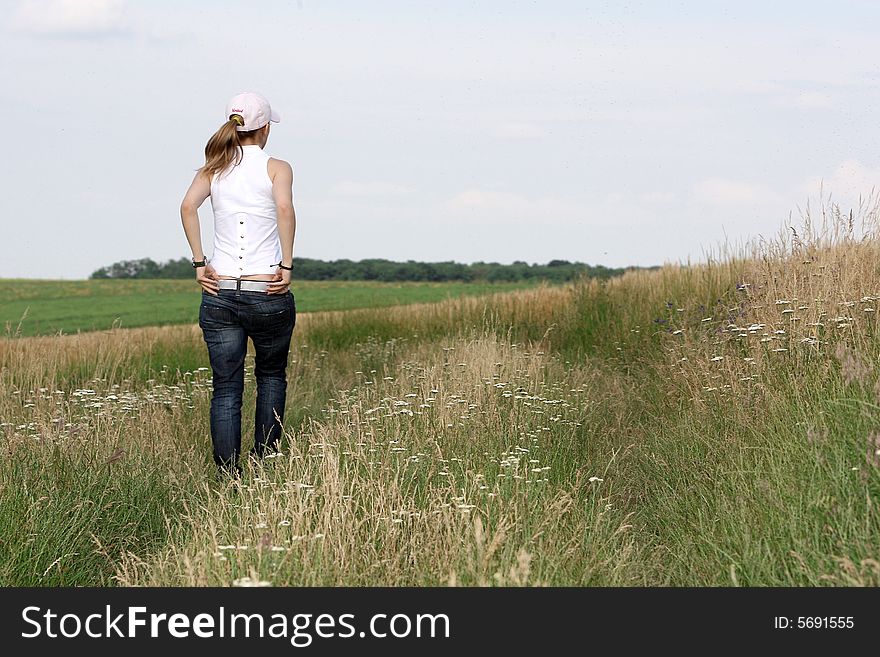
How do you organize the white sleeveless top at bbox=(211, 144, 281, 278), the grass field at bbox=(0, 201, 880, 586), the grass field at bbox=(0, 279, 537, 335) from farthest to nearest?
the grass field at bbox=(0, 279, 537, 335) → the white sleeveless top at bbox=(211, 144, 281, 278) → the grass field at bbox=(0, 201, 880, 586)

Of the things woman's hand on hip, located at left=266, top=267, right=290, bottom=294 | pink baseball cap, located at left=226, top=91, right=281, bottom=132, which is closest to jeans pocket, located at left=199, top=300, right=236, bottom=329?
woman's hand on hip, located at left=266, top=267, right=290, bottom=294

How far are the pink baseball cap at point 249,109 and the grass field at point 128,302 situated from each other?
15.5 meters

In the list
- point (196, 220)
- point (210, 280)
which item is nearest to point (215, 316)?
point (210, 280)

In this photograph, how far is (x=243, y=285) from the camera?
574cm

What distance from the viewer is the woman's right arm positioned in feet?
19.1

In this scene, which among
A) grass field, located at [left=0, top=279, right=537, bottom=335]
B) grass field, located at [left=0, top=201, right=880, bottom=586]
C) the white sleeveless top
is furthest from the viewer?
grass field, located at [left=0, top=279, right=537, bottom=335]

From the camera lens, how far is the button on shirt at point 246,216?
573 centimetres

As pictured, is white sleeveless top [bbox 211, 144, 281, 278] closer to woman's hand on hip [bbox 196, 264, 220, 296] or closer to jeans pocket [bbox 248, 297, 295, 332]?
woman's hand on hip [bbox 196, 264, 220, 296]

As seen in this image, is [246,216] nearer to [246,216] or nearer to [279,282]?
[246,216]

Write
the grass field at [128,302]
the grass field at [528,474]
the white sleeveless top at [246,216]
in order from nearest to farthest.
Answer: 1. the grass field at [528,474]
2. the white sleeveless top at [246,216]
3. the grass field at [128,302]

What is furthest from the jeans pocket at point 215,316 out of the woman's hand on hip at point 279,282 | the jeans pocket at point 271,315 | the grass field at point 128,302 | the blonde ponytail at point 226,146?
the grass field at point 128,302

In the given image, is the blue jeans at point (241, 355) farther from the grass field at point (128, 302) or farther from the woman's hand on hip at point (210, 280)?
the grass field at point (128, 302)

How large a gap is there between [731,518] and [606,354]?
21.2ft
